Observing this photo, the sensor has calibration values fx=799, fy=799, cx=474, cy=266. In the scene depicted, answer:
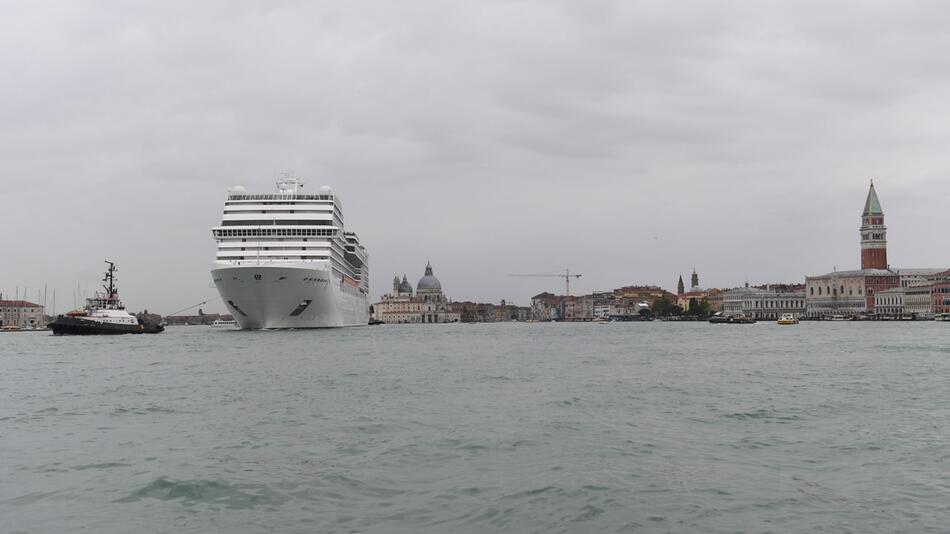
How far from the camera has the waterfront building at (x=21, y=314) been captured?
175m

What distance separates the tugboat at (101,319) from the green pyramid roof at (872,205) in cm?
17442

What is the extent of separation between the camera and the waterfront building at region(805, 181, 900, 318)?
607 ft

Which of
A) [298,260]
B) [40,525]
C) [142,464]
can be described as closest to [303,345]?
[298,260]

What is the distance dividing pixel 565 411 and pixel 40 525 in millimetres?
11565

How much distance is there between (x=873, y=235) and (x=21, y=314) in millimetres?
200601

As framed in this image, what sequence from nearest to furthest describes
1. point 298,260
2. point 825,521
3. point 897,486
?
point 825,521 → point 897,486 → point 298,260

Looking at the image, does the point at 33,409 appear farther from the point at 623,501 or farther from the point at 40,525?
the point at 623,501

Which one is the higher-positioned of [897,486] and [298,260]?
[298,260]

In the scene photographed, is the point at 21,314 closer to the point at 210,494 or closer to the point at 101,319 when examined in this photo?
the point at 101,319

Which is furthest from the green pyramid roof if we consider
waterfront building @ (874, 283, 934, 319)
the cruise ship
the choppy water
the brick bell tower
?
the choppy water

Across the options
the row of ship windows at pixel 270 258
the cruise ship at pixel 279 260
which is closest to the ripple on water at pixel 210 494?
the cruise ship at pixel 279 260

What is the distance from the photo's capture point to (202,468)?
1226 cm

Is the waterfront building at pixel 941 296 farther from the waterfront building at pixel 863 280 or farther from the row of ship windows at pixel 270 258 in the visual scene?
the row of ship windows at pixel 270 258

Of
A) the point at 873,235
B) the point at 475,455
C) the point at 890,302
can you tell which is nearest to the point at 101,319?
the point at 475,455
